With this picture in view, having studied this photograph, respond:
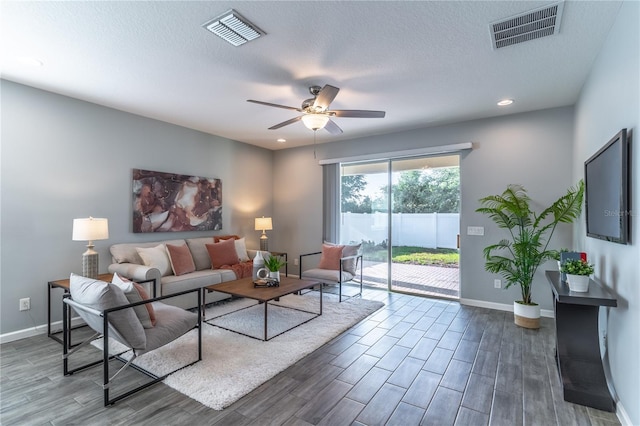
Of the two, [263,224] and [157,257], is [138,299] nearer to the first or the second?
[157,257]

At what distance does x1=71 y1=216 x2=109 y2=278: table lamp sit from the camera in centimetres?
318

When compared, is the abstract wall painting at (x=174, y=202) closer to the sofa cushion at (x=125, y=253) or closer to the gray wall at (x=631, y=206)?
the sofa cushion at (x=125, y=253)

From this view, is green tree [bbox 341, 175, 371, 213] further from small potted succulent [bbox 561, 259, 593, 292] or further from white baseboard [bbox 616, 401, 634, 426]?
white baseboard [bbox 616, 401, 634, 426]

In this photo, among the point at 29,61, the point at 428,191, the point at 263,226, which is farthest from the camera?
the point at 263,226

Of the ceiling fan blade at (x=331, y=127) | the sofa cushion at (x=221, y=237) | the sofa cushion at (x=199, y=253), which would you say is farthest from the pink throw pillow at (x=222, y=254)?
the ceiling fan blade at (x=331, y=127)

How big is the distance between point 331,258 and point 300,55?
10.7ft

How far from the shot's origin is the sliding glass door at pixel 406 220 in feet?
15.6

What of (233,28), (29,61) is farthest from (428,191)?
(29,61)

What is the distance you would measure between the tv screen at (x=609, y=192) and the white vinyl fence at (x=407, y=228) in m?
2.05

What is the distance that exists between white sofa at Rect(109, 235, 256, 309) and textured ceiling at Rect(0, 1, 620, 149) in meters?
1.88

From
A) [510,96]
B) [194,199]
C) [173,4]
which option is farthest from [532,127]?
[194,199]

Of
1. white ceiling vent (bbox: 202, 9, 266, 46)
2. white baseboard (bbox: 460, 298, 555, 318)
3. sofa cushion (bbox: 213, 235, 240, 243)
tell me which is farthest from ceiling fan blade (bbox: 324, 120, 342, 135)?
white baseboard (bbox: 460, 298, 555, 318)

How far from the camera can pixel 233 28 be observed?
2240mm

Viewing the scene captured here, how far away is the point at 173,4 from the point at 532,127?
4.34m
